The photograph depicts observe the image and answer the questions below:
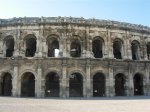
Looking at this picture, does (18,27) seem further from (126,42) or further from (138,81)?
(138,81)

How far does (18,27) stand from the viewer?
71.1 ft

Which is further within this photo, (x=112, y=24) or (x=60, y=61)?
(x=112, y=24)

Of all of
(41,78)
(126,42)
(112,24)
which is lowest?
(41,78)

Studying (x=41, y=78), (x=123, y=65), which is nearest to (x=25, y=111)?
(x=41, y=78)

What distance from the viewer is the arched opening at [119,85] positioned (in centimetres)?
2345

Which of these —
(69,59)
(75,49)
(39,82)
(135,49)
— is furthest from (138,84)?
(39,82)

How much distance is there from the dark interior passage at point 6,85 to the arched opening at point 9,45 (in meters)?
2.18

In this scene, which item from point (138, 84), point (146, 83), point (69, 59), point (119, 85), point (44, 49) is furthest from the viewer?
point (138, 84)

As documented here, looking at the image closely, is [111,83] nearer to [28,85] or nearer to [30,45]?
[28,85]

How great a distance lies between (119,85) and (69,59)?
265 inches

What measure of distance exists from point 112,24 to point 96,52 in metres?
3.42

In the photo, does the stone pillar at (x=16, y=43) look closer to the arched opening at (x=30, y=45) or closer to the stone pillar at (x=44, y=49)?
the arched opening at (x=30, y=45)

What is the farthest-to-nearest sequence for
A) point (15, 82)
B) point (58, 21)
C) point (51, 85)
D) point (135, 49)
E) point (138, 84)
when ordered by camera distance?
point (135, 49) < point (138, 84) < point (51, 85) < point (58, 21) < point (15, 82)

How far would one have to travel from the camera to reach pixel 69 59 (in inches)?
816
